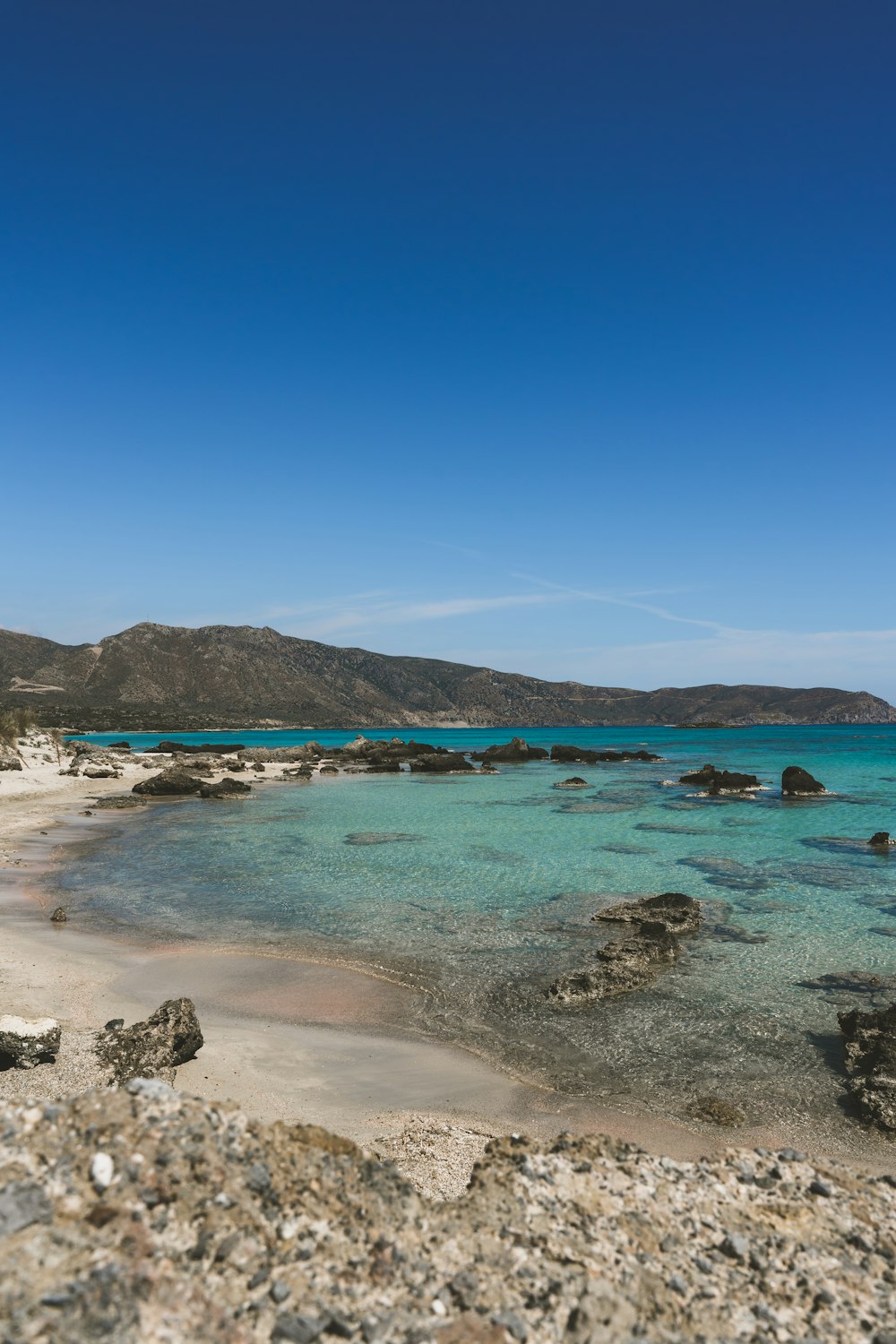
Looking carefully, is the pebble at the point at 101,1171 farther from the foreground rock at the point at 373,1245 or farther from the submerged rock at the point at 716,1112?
the submerged rock at the point at 716,1112

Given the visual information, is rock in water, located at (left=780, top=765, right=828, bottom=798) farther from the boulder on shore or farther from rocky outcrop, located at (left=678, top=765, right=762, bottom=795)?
the boulder on shore

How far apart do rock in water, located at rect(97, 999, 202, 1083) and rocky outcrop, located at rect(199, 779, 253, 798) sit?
35813 mm

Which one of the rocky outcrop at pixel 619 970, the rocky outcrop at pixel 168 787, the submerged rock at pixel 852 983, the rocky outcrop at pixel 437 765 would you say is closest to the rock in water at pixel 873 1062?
the submerged rock at pixel 852 983

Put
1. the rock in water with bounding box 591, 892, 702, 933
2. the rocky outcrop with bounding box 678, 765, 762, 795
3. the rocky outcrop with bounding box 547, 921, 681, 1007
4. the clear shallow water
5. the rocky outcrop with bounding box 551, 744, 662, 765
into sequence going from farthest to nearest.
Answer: the rocky outcrop with bounding box 551, 744, 662, 765
the rocky outcrop with bounding box 678, 765, 762, 795
the rock in water with bounding box 591, 892, 702, 933
the rocky outcrop with bounding box 547, 921, 681, 1007
the clear shallow water

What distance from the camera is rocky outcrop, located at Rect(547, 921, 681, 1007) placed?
40.8 feet

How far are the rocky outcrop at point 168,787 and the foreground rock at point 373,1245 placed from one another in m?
41.8

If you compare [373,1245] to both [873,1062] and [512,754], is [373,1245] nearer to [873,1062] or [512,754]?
[873,1062]

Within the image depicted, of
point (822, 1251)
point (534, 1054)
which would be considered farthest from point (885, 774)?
point (822, 1251)

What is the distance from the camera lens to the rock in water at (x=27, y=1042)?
871 cm

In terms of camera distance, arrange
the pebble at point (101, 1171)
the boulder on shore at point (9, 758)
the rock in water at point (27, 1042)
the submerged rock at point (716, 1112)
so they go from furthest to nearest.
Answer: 1. the boulder on shore at point (9, 758)
2. the rock in water at point (27, 1042)
3. the submerged rock at point (716, 1112)
4. the pebble at point (101, 1171)

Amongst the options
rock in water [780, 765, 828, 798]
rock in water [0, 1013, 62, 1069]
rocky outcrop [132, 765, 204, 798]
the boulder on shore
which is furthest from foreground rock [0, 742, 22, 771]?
rock in water [780, 765, 828, 798]

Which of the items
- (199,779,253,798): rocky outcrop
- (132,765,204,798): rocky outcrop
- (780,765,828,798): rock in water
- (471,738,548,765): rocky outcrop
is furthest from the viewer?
(471,738,548,765): rocky outcrop

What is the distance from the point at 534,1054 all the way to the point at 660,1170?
15.6ft

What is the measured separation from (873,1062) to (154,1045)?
9.36 m
